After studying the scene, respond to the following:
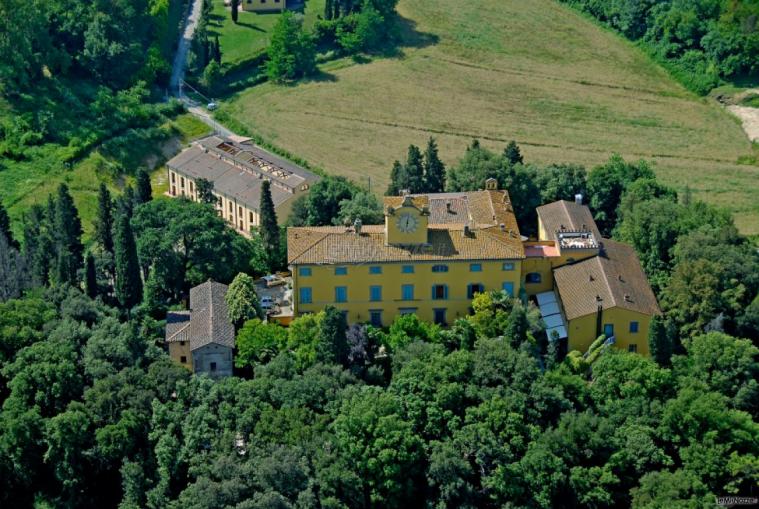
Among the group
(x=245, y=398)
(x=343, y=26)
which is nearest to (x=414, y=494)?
(x=245, y=398)

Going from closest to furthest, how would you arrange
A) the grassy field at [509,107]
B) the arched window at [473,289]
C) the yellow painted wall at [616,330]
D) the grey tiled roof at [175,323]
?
1. the yellow painted wall at [616,330]
2. the grey tiled roof at [175,323]
3. the arched window at [473,289]
4. the grassy field at [509,107]

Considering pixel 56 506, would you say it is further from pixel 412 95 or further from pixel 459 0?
pixel 459 0

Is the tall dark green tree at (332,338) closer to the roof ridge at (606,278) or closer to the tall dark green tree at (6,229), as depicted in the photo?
the roof ridge at (606,278)

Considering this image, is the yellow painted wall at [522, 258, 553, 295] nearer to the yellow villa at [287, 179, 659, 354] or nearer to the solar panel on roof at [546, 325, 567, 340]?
the yellow villa at [287, 179, 659, 354]

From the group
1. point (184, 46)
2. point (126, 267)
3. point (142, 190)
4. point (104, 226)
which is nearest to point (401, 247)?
point (126, 267)

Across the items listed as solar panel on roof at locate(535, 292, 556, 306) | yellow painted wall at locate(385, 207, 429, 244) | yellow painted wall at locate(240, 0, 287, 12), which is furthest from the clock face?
yellow painted wall at locate(240, 0, 287, 12)

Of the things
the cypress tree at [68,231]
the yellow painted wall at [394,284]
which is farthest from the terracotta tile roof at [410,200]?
the cypress tree at [68,231]

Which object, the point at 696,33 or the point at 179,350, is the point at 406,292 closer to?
the point at 179,350
